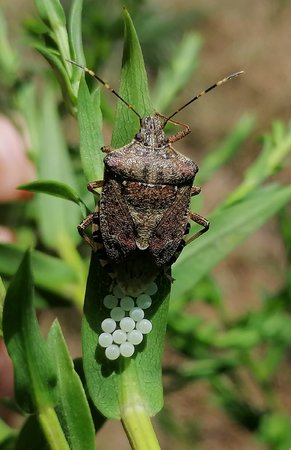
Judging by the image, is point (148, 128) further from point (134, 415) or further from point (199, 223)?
point (134, 415)

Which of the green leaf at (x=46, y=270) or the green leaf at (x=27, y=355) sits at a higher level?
the green leaf at (x=46, y=270)

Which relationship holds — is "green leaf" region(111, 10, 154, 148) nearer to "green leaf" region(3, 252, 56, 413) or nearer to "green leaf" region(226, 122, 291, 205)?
"green leaf" region(3, 252, 56, 413)

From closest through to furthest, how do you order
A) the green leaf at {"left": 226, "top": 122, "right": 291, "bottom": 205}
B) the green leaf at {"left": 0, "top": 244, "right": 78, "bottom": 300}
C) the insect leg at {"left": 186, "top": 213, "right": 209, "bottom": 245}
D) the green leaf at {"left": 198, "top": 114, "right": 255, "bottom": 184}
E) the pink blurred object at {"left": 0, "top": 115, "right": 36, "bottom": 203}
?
the insect leg at {"left": 186, "top": 213, "right": 209, "bottom": 245} → the green leaf at {"left": 0, "top": 244, "right": 78, "bottom": 300} → the green leaf at {"left": 226, "top": 122, "right": 291, "bottom": 205} → the green leaf at {"left": 198, "top": 114, "right": 255, "bottom": 184} → the pink blurred object at {"left": 0, "top": 115, "right": 36, "bottom": 203}

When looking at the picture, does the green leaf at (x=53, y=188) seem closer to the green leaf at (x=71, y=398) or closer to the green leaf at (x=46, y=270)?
the green leaf at (x=71, y=398)

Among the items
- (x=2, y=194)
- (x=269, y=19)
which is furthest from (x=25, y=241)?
(x=269, y=19)

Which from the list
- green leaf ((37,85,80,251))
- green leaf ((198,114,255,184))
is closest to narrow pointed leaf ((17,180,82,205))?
green leaf ((37,85,80,251))

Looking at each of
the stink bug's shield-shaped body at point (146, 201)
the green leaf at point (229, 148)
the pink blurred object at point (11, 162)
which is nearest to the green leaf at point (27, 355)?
the stink bug's shield-shaped body at point (146, 201)
